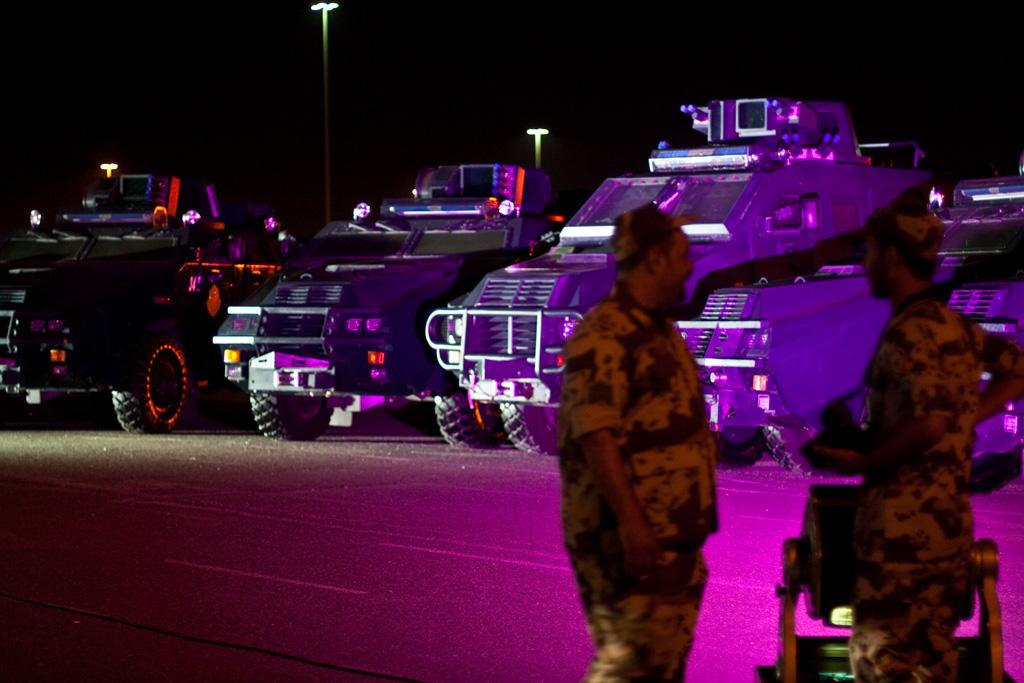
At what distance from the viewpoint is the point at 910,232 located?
17.2 feet

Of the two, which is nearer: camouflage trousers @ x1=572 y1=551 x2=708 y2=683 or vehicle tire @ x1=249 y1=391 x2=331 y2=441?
camouflage trousers @ x1=572 y1=551 x2=708 y2=683

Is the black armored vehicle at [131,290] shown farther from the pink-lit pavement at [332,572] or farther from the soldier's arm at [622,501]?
the soldier's arm at [622,501]

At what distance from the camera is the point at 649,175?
17.3 metres

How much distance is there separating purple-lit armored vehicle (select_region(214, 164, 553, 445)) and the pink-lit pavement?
66.4 inches

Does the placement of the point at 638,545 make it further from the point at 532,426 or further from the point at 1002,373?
the point at 532,426

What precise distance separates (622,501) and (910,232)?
119 cm

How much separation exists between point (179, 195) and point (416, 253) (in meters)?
4.73

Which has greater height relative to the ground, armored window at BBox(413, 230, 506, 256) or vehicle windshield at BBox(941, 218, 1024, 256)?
vehicle windshield at BBox(941, 218, 1024, 256)

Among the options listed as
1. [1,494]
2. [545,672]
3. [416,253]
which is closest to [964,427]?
[545,672]

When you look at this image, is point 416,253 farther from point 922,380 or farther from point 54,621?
point 922,380

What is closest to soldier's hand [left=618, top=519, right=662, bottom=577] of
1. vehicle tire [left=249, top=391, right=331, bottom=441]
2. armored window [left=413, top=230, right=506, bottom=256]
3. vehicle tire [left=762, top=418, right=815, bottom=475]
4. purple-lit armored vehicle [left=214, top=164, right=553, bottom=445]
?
vehicle tire [left=762, top=418, right=815, bottom=475]

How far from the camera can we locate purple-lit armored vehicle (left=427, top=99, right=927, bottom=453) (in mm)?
15633

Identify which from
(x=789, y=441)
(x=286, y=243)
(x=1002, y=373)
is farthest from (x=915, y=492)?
(x=286, y=243)

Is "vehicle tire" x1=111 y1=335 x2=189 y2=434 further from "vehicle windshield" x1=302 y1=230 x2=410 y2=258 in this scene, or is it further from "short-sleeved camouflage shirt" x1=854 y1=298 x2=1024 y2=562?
"short-sleeved camouflage shirt" x1=854 y1=298 x2=1024 y2=562
